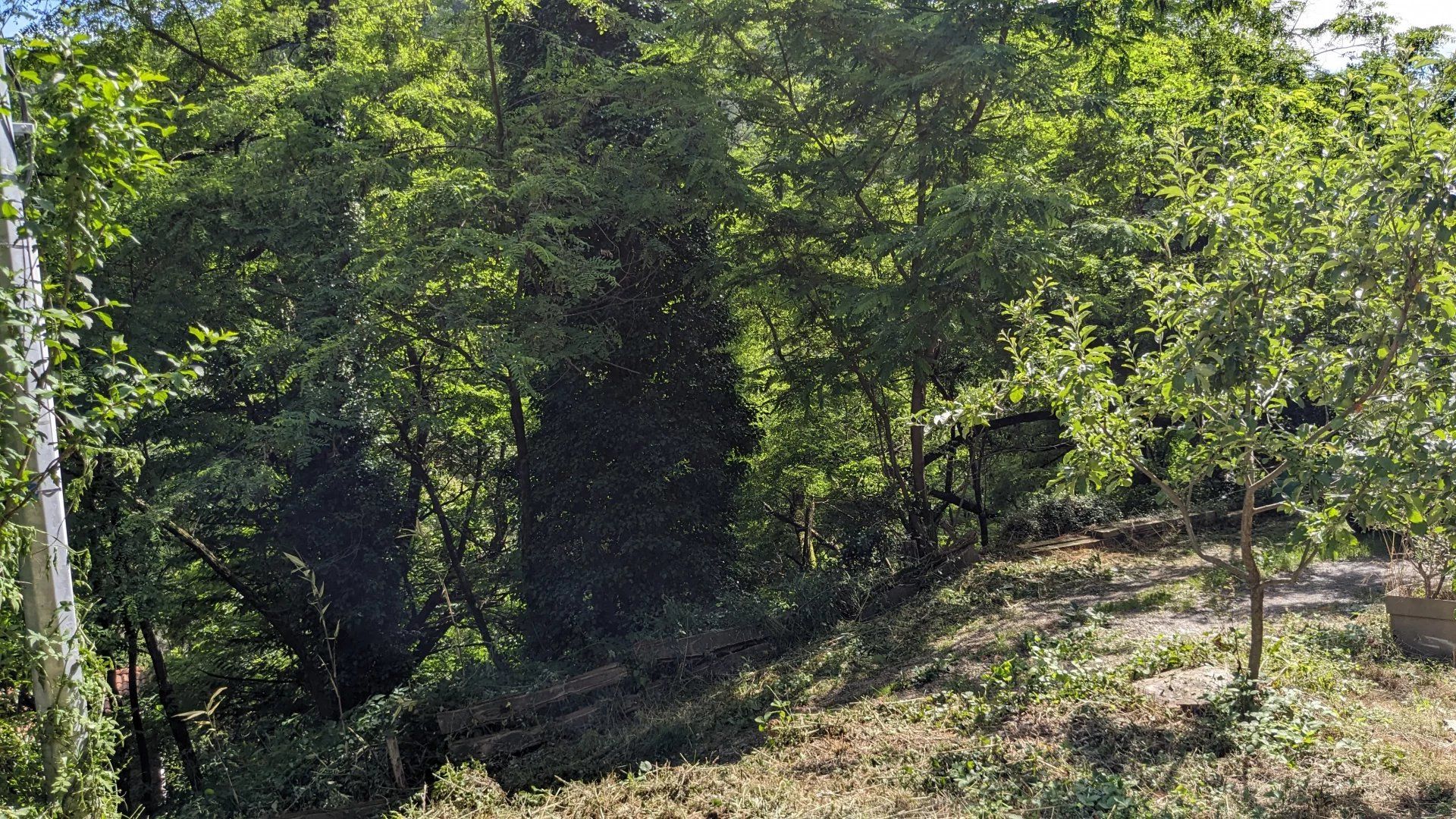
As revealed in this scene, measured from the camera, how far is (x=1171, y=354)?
5.16 m

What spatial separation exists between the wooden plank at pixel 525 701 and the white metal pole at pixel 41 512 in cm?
353

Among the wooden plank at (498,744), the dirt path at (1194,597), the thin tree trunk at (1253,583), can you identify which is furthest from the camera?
the dirt path at (1194,597)

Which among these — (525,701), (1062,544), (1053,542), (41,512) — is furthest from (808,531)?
(41,512)

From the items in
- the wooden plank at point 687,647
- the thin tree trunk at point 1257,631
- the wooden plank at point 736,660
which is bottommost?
the wooden plank at point 736,660

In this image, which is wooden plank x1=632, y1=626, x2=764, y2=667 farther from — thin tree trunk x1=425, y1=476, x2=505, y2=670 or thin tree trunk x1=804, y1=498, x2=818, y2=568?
thin tree trunk x1=804, y1=498, x2=818, y2=568

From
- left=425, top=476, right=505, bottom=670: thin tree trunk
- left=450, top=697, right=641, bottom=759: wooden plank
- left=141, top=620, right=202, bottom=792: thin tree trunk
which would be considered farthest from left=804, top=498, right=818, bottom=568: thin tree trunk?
left=141, top=620, right=202, bottom=792: thin tree trunk

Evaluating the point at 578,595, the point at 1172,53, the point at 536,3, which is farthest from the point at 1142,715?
the point at 1172,53

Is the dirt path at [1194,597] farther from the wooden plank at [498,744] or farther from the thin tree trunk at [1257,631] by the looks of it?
the wooden plank at [498,744]

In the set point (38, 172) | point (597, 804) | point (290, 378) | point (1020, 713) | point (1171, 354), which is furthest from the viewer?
point (290, 378)

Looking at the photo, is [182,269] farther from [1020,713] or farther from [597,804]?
[1020,713]

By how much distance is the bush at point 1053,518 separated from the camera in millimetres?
13172

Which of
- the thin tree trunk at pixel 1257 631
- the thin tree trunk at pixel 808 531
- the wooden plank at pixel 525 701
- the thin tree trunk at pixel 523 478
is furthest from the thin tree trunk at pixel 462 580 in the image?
the thin tree trunk at pixel 1257 631

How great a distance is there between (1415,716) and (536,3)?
966 centimetres

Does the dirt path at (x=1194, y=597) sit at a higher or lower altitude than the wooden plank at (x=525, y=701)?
lower
